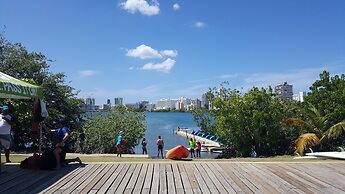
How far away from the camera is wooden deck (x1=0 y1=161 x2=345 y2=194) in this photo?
6.10 metres

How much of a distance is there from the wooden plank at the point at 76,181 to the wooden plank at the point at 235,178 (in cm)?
290

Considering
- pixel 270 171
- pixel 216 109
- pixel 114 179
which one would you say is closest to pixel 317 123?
pixel 216 109

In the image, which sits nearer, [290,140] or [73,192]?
[73,192]

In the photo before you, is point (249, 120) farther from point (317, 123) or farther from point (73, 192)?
point (73, 192)

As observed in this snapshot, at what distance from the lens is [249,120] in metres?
18.2

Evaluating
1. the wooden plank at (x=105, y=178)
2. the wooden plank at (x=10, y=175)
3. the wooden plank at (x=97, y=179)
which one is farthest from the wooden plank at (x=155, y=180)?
the wooden plank at (x=10, y=175)

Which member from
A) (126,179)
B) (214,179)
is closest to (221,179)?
(214,179)

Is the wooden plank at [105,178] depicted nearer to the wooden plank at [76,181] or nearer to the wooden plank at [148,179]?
the wooden plank at [76,181]

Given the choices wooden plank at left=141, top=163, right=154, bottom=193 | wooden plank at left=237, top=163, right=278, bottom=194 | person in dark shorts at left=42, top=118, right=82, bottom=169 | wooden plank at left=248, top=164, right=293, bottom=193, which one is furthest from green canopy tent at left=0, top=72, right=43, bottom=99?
wooden plank at left=248, top=164, right=293, bottom=193

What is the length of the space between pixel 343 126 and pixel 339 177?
27.3ft

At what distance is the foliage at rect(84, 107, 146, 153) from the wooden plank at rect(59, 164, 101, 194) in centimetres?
1186

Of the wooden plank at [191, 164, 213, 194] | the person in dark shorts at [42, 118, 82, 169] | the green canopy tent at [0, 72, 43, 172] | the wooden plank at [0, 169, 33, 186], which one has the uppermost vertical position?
the green canopy tent at [0, 72, 43, 172]

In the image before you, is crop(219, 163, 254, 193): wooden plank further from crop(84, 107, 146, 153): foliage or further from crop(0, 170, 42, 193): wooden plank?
crop(84, 107, 146, 153): foliage

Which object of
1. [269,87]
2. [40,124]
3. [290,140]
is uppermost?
[269,87]
